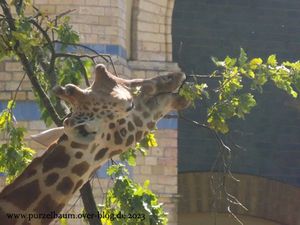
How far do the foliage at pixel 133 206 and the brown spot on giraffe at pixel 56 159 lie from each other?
3.71 ft

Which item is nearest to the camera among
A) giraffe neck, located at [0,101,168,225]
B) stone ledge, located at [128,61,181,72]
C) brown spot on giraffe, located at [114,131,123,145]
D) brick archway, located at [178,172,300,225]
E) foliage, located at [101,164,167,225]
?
giraffe neck, located at [0,101,168,225]

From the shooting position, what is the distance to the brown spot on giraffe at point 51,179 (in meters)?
5.02

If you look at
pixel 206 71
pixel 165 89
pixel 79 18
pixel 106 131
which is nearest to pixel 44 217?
pixel 106 131

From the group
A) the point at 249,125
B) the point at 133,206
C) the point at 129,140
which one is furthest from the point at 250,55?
the point at 129,140

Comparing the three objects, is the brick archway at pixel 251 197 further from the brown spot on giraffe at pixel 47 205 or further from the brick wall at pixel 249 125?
the brown spot on giraffe at pixel 47 205

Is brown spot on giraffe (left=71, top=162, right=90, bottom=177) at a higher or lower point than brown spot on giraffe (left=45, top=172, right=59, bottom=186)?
higher

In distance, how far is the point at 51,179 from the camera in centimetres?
502

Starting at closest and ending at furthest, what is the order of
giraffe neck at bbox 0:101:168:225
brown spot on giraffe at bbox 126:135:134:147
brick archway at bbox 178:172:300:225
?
1. giraffe neck at bbox 0:101:168:225
2. brown spot on giraffe at bbox 126:135:134:147
3. brick archway at bbox 178:172:300:225

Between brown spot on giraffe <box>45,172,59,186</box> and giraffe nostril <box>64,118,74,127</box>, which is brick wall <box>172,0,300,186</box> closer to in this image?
brown spot on giraffe <box>45,172,59,186</box>

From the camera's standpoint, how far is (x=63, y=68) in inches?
268

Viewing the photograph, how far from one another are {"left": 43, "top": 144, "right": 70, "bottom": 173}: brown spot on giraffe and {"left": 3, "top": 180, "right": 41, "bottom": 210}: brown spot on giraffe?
0.10m

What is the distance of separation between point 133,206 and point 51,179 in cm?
125

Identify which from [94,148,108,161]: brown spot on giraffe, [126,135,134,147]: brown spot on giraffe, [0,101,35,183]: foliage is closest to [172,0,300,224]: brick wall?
[0,101,35,183]: foliage

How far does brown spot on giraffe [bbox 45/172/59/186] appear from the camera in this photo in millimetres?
5023
